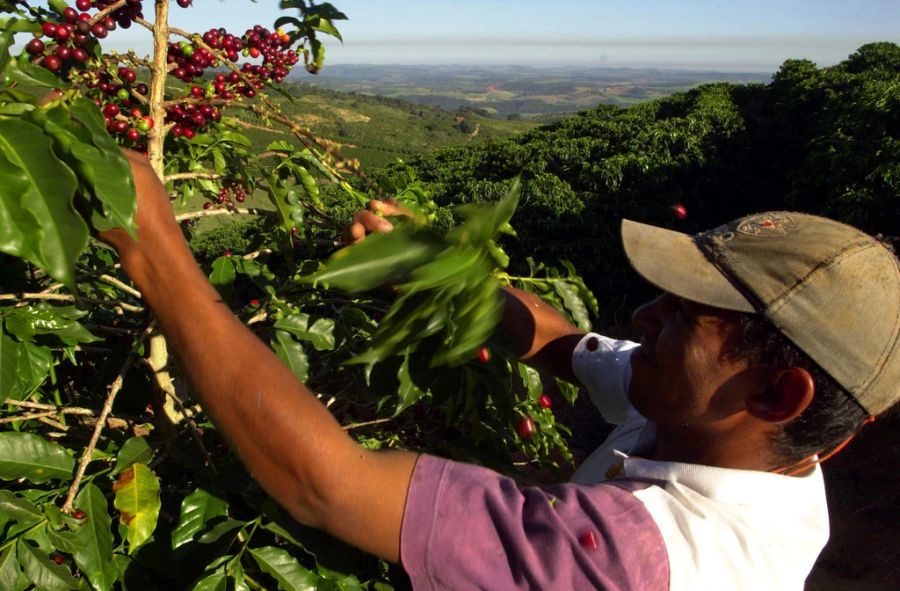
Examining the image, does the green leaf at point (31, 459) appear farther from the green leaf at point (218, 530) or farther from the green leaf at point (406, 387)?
the green leaf at point (406, 387)

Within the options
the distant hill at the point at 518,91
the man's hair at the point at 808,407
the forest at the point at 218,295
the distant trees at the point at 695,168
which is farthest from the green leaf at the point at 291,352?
the distant hill at the point at 518,91

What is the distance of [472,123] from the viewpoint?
69.4 m

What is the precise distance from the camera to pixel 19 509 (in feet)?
4.42

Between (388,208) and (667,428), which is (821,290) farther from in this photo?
(388,208)

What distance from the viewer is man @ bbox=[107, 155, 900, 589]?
0.98 meters

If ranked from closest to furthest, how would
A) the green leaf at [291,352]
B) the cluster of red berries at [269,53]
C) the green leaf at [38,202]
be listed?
the green leaf at [38,202] → the green leaf at [291,352] → the cluster of red berries at [269,53]

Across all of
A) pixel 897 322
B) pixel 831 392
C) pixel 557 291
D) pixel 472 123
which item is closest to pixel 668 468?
pixel 831 392

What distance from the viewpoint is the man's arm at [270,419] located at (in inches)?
37.9

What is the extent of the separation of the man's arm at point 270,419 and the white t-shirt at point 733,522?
44cm

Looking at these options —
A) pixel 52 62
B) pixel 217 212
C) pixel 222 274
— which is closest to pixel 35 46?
pixel 52 62

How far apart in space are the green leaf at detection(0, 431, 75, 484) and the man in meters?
0.71

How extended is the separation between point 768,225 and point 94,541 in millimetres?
1525

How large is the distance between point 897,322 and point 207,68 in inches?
67.1

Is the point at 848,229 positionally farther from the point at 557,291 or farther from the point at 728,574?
the point at 557,291
